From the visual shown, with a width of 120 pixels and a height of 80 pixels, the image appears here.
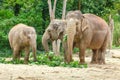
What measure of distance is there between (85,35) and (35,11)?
8.05m

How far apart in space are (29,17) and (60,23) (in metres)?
6.74

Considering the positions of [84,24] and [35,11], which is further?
[35,11]

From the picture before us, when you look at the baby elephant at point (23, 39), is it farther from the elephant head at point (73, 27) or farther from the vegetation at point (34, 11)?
the vegetation at point (34, 11)

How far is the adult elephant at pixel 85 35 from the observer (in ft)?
44.4

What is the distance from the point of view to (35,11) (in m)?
22.2

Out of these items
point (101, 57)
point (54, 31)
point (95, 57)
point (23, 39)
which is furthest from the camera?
point (101, 57)

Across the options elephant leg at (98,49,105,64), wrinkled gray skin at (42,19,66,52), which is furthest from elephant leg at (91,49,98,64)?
wrinkled gray skin at (42,19,66,52)

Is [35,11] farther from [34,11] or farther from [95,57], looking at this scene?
[95,57]

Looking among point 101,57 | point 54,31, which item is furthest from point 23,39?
point 101,57

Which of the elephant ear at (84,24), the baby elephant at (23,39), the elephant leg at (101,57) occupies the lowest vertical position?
the elephant leg at (101,57)

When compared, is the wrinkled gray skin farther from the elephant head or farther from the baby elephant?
the elephant head

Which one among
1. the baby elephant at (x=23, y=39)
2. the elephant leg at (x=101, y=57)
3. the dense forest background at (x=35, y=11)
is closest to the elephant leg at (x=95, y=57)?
the elephant leg at (x=101, y=57)

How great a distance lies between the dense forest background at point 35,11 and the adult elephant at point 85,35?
19.1ft

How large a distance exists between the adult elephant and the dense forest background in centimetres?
582
